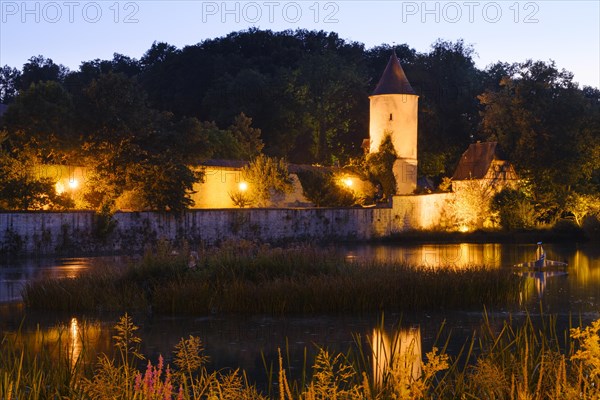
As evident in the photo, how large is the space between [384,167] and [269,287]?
1379 inches

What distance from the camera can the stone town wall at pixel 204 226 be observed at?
34.0 meters

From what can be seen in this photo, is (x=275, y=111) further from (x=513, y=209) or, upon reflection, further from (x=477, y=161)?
(x=513, y=209)

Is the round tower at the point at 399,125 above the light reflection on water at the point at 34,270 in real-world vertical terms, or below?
above

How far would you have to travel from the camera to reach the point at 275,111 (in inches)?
2542

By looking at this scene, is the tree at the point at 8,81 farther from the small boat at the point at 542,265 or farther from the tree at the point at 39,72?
the small boat at the point at 542,265

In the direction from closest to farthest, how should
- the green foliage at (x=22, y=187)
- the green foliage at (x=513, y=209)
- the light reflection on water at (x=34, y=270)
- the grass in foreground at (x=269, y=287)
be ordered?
the grass in foreground at (x=269, y=287) < the light reflection on water at (x=34, y=270) < the green foliage at (x=22, y=187) < the green foliage at (x=513, y=209)

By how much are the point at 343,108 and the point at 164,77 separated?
15.1m

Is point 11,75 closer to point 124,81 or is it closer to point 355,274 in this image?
point 124,81

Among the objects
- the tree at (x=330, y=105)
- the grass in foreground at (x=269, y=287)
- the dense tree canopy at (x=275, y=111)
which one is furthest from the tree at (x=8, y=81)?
the grass in foreground at (x=269, y=287)

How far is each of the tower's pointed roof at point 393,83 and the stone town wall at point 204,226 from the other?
265 inches

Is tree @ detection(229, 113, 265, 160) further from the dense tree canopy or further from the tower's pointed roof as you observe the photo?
the tower's pointed roof

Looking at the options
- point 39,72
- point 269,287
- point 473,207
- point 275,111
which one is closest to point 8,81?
point 39,72

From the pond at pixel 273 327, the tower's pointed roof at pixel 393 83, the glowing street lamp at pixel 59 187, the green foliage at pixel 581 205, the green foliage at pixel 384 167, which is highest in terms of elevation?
the tower's pointed roof at pixel 393 83

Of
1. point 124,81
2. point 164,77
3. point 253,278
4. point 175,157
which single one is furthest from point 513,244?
point 164,77
